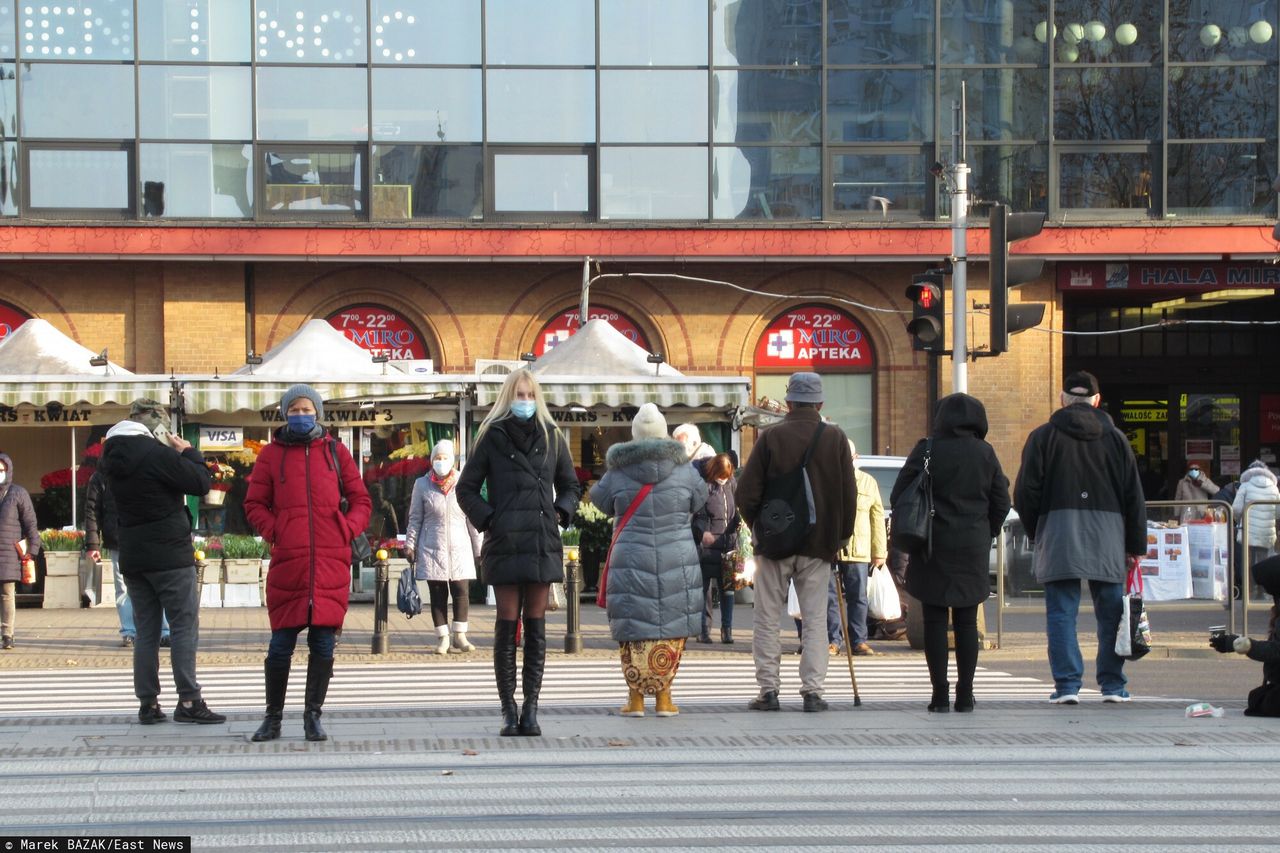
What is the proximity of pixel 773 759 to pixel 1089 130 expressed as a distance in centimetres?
2238

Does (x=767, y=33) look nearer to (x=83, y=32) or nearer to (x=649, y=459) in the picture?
(x=83, y=32)

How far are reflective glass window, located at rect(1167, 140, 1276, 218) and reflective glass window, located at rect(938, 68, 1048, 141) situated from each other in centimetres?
232

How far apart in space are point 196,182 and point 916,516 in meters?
20.4

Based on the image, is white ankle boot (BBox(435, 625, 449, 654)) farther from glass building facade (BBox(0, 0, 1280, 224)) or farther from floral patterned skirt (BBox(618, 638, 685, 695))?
glass building facade (BBox(0, 0, 1280, 224))

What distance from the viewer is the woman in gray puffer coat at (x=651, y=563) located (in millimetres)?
9547

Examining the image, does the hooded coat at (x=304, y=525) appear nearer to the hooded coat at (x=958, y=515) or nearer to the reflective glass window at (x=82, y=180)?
the hooded coat at (x=958, y=515)

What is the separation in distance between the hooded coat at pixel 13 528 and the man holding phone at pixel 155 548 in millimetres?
6433

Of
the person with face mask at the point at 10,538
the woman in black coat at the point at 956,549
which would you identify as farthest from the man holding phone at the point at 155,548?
the person with face mask at the point at 10,538

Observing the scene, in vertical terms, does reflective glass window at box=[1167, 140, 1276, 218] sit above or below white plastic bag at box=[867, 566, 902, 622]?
above

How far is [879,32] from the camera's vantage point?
28.5 m

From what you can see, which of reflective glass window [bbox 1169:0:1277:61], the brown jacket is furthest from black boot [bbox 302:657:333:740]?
reflective glass window [bbox 1169:0:1277:61]

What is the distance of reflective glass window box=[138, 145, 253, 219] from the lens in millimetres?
27609

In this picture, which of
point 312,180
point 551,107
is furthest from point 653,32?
point 312,180

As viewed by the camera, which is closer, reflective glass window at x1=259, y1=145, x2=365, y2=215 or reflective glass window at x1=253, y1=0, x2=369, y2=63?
reflective glass window at x1=253, y1=0, x2=369, y2=63
